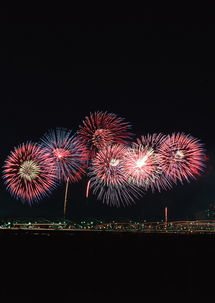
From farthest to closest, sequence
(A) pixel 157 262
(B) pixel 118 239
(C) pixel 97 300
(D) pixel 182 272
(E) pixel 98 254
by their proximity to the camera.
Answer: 1. (B) pixel 118 239
2. (E) pixel 98 254
3. (A) pixel 157 262
4. (D) pixel 182 272
5. (C) pixel 97 300

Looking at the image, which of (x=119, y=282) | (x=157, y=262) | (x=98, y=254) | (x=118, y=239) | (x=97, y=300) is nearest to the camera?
(x=97, y=300)

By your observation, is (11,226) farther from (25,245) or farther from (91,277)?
(91,277)

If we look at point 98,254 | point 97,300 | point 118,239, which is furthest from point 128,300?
point 118,239

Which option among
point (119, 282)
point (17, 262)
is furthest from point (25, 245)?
point (119, 282)

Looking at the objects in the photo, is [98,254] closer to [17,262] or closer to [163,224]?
[17,262]

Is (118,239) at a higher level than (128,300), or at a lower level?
higher

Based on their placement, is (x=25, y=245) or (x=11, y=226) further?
(x=11, y=226)
